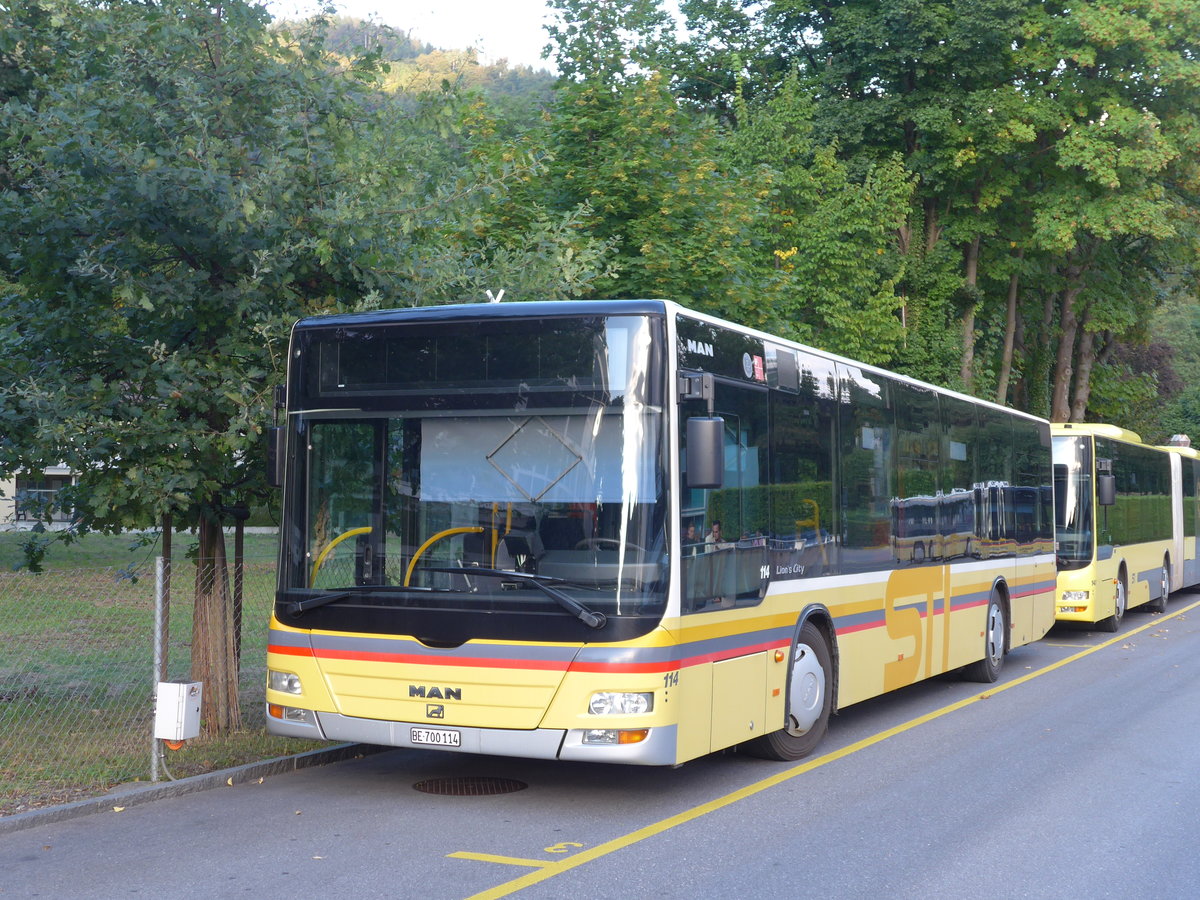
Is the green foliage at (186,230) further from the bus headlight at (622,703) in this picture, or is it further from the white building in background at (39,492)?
the bus headlight at (622,703)

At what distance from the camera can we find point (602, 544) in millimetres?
7758

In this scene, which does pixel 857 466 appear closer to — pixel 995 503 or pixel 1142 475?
pixel 995 503

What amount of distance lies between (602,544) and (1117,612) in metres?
16.1

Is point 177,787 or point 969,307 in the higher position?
point 969,307

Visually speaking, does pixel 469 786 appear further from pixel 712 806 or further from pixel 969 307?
pixel 969 307

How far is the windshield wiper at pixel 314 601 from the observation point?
841 cm

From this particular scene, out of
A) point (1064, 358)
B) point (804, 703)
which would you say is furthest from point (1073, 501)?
point (1064, 358)

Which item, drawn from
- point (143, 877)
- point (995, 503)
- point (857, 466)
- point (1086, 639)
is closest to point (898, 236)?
point (1086, 639)

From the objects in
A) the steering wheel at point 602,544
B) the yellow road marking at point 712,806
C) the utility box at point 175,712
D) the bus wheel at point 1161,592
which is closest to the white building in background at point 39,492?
the utility box at point 175,712

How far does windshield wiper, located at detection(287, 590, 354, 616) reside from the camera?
8406 millimetres

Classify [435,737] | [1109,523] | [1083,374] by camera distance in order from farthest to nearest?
[1083,374]
[1109,523]
[435,737]

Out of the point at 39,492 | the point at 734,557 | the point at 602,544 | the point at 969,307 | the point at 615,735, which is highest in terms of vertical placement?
the point at 969,307

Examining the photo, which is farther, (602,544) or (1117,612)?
(1117,612)

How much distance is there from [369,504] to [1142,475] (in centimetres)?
1875
